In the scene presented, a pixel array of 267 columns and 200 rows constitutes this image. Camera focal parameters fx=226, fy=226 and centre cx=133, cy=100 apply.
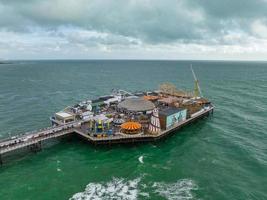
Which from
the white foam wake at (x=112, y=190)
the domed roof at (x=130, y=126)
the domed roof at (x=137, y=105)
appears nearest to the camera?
the white foam wake at (x=112, y=190)

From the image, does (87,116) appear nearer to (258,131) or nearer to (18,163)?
(18,163)

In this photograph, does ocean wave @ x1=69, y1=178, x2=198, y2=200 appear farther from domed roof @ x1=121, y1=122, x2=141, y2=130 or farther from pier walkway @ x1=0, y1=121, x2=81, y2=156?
pier walkway @ x1=0, y1=121, x2=81, y2=156

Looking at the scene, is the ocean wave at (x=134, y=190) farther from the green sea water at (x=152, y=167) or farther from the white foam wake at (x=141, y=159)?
the white foam wake at (x=141, y=159)

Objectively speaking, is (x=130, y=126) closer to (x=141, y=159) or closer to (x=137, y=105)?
(x=141, y=159)

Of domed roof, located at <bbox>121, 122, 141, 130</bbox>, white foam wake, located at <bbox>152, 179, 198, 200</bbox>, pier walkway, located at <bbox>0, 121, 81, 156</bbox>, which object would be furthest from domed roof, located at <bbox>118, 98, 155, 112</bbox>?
white foam wake, located at <bbox>152, 179, 198, 200</bbox>

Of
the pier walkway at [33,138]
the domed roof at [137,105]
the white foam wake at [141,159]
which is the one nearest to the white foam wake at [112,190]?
the white foam wake at [141,159]

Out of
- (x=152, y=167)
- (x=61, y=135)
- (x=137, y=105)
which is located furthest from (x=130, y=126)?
(x=61, y=135)
